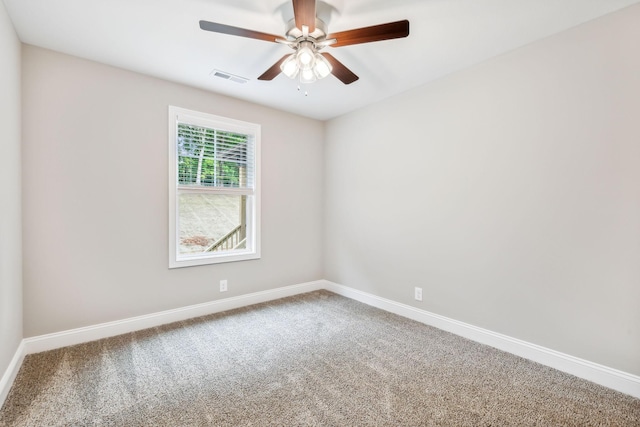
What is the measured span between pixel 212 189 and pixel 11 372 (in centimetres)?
207

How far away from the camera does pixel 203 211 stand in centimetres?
329

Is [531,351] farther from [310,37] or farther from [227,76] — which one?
[227,76]

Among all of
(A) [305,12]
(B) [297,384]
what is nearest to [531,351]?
(B) [297,384]

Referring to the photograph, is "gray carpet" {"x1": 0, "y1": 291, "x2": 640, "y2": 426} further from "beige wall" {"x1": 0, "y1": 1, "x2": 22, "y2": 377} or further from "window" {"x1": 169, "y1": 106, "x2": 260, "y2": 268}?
"window" {"x1": 169, "y1": 106, "x2": 260, "y2": 268}

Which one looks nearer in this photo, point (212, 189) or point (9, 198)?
point (9, 198)

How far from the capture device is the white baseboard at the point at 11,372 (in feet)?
5.74

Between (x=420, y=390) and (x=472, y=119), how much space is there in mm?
2262

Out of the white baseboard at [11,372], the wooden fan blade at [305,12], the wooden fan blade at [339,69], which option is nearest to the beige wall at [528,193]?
the wooden fan blade at [339,69]

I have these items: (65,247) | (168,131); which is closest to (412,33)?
(168,131)

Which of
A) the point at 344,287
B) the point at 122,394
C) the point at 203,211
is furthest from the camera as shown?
the point at 344,287

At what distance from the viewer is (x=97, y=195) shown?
8.41 feet

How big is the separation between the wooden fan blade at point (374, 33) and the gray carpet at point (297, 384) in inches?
87.1

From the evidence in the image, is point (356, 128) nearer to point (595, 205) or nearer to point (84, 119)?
point (595, 205)

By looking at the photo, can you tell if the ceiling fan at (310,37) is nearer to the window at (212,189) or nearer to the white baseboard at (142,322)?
the window at (212,189)
